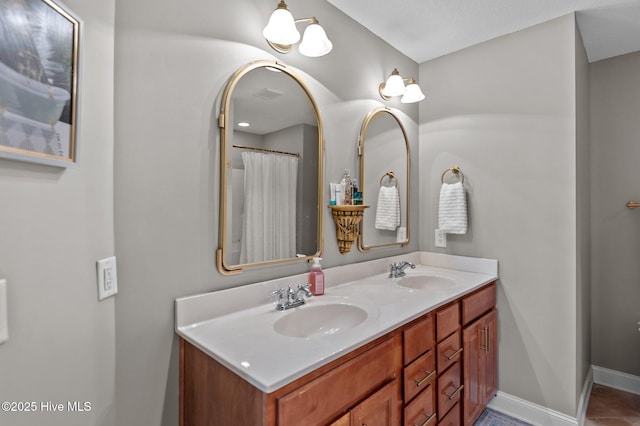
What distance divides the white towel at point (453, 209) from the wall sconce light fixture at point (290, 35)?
1.25 meters

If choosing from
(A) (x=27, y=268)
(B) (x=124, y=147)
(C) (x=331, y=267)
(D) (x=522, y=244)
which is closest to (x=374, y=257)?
(C) (x=331, y=267)

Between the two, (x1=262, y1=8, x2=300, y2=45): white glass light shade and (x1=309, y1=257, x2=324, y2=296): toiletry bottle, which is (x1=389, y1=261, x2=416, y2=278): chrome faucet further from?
(x1=262, y1=8, x2=300, y2=45): white glass light shade

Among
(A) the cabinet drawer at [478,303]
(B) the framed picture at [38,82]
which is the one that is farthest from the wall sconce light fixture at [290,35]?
(A) the cabinet drawer at [478,303]

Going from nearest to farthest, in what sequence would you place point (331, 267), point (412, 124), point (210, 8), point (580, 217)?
1. point (210, 8)
2. point (331, 267)
3. point (580, 217)
4. point (412, 124)

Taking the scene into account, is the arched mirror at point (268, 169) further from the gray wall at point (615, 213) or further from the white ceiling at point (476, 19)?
the gray wall at point (615, 213)

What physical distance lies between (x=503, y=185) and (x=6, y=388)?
2.35 meters

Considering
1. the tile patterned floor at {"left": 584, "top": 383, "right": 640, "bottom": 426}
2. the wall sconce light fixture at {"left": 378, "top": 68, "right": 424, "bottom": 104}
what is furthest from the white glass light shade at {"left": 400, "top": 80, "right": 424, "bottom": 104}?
the tile patterned floor at {"left": 584, "top": 383, "right": 640, "bottom": 426}

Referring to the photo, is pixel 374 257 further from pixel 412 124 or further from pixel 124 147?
pixel 124 147

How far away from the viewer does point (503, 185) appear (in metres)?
2.04

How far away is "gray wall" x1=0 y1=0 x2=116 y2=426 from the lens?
26.5 inches

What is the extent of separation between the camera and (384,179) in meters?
2.08

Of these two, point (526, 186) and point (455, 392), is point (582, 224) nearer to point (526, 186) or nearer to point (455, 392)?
point (526, 186)

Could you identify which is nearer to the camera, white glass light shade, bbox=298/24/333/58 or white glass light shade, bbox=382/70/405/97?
white glass light shade, bbox=298/24/333/58

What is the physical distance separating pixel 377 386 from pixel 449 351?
1.99ft
